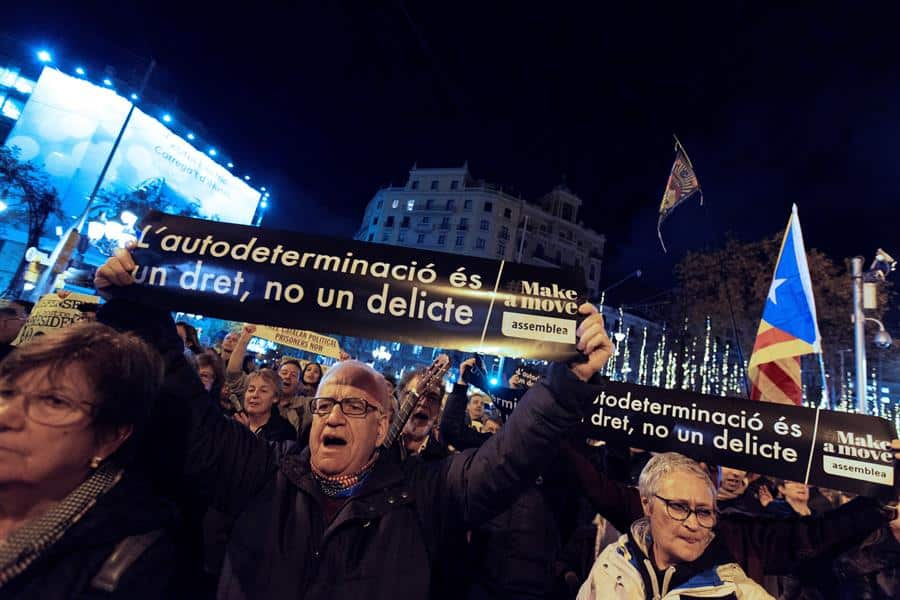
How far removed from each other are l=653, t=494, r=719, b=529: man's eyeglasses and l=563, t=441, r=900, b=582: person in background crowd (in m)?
0.45

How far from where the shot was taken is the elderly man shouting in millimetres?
1839

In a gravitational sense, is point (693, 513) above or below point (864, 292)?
below

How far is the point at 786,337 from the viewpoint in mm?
5762

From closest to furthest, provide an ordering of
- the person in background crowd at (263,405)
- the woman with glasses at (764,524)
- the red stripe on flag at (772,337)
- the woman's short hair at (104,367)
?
the woman's short hair at (104,367)
the woman with glasses at (764,524)
the person in background crowd at (263,405)
the red stripe on flag at (772,337)

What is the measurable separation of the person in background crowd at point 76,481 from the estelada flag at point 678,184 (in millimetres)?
9896

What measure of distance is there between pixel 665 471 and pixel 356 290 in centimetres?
205

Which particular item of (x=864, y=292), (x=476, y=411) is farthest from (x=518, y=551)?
(x=864, y=292)

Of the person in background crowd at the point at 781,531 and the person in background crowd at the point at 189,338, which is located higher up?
the person in background crowd at the point at 189,338

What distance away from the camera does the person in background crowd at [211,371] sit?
424cm

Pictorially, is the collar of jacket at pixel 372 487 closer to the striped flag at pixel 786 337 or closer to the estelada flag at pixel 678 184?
the striped flag at pixel 786 337

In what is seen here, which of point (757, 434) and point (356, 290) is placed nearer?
point (356, 290)

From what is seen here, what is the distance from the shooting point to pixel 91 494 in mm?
1569

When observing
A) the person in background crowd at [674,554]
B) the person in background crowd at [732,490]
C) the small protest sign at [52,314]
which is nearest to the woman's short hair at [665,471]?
A: the person in background crowd at [674,554]

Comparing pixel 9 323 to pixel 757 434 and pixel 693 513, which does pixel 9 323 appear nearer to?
pixel 693 513
